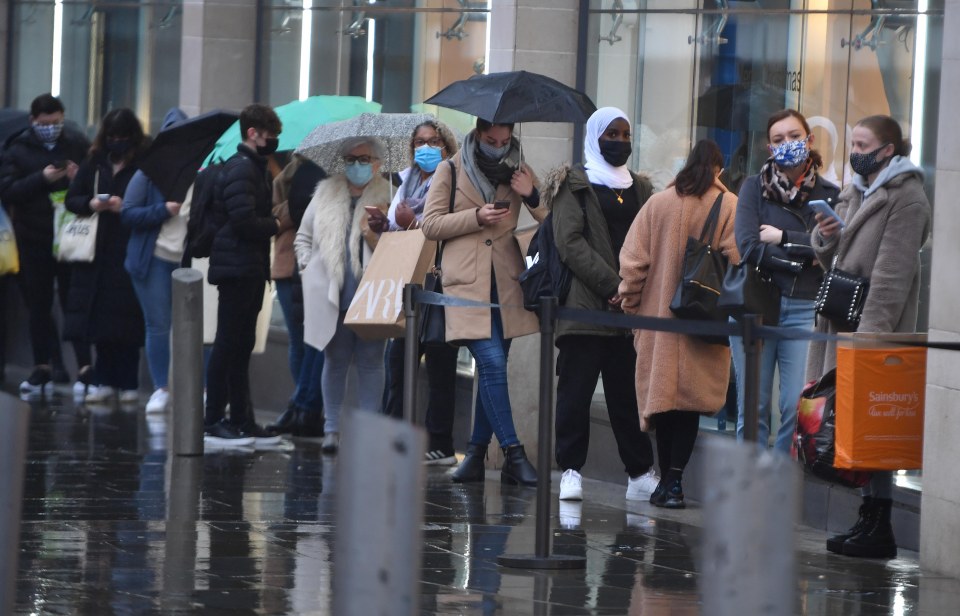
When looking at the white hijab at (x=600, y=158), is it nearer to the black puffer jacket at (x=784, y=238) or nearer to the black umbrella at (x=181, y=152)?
the black puffer jacket at (x=784, y=238)

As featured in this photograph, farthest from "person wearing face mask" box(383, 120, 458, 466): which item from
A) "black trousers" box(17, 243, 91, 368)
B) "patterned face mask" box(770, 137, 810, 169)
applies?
"black trousers" box(17, 243, 91, 368)

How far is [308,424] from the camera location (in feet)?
41.4

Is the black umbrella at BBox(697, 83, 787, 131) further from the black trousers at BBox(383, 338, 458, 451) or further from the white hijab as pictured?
the black trousers at BBox(383, 338, 458, 451)

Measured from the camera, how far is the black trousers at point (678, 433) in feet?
31.2

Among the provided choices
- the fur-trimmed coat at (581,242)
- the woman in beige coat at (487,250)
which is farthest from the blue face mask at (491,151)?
the fur-trimmed coat at (581,242)

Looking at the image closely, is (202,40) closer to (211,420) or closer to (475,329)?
(211,420)

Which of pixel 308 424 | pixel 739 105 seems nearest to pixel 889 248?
pixel 739 105

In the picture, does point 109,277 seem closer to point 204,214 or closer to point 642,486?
point 204,214

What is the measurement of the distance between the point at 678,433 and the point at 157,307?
5.16m

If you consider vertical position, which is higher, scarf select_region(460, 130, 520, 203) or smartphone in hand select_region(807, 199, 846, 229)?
scarf select_region(460, 130, 520, 203)

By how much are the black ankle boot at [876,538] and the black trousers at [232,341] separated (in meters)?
4.63

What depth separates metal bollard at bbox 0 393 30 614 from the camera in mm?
4348

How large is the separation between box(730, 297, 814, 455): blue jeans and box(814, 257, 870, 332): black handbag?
95cm

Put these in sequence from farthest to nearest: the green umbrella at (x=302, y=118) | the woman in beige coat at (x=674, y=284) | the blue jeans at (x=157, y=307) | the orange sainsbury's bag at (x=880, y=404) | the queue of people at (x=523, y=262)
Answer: the blue jeans at (x=157, y=307) → the green umbrella at (x=302, y=118) → the woman in beige coat at (x=674, y=284) → the queue of people at (x=523, y=262) → the orange sainsbury's bag at (x=880, y=404)
